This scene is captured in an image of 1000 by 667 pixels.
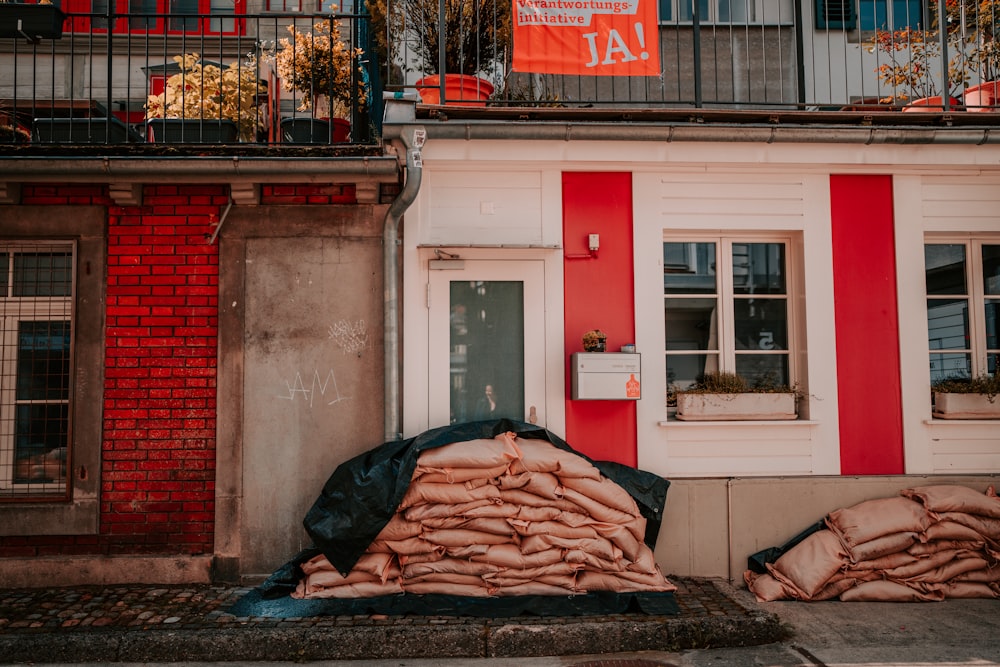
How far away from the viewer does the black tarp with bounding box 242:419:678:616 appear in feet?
16.1

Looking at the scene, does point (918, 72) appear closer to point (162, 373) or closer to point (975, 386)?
point (975, 386)

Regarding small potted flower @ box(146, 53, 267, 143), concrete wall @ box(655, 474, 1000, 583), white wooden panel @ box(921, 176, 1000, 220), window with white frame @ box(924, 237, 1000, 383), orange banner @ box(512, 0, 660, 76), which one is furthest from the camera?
window with white frame @ box(924, 237, 1000, 383)

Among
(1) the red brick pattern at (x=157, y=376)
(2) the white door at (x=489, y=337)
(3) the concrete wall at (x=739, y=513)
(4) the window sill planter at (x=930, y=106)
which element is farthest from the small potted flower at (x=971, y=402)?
(1) the red brick pattern at (x=157, y=376)

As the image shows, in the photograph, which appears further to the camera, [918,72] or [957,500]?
[918,72]

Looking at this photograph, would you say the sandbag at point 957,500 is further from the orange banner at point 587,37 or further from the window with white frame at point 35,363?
the window with white frame at point 35,363

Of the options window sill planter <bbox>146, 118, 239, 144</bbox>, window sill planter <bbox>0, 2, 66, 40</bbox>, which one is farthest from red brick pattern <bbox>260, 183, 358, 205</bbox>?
window sill planter <bbox>0, 2, 66, 40</bbox>

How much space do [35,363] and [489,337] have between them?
3782 mm

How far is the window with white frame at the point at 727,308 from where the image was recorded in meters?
6.24

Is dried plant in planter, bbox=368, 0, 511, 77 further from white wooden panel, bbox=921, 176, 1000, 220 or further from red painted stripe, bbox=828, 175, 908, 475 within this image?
white wooden panel, bbox=921, 176, 1000, 220

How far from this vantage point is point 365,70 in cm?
702

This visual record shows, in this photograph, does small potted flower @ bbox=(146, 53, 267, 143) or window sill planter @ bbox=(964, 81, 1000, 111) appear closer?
small potted flower @ bbox=(146, 53, 267, 143)

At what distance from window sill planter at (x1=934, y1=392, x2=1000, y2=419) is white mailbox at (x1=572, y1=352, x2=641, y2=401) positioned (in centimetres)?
271

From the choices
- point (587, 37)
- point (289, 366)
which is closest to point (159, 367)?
point (289, 366)

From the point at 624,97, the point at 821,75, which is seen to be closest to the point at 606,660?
the point at 624,97
